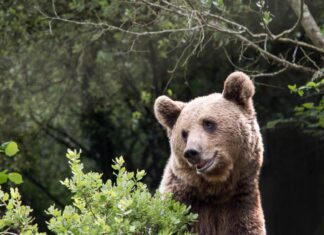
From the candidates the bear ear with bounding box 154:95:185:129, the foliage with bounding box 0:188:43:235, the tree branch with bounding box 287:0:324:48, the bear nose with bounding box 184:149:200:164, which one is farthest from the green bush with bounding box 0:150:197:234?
the tree branch with bounding box 287:0:324:48

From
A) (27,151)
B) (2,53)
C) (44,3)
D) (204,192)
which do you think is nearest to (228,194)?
(204,192)

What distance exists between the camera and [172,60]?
13500 mm

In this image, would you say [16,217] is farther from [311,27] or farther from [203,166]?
[311,27]

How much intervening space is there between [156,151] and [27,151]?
2668 millimetres

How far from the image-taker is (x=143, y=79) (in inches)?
569

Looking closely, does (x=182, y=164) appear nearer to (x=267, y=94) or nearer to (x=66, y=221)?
(x=66, y=221)

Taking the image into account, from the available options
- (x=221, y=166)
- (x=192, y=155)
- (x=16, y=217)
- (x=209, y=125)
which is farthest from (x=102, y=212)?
(x=209, y=125)

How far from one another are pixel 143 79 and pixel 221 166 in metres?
8.71

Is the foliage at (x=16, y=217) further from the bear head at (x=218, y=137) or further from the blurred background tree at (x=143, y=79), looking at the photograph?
the blurred background tree at (x=143, y=79)

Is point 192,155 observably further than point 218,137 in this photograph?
No

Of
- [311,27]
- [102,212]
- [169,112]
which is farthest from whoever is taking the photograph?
[311,27]

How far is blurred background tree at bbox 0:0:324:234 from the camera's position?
11.7 meters

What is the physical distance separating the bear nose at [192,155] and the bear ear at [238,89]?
0.63 metres

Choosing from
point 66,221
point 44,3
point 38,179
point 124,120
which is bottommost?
point 38,179
